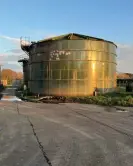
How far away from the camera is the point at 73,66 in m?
29.5

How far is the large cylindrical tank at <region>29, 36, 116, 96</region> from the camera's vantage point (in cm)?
2948

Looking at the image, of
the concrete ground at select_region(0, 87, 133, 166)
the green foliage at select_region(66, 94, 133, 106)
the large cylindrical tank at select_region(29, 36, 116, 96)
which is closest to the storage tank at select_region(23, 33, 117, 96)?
the large cylindrical tank at select_region(29, 36, 116, 96)

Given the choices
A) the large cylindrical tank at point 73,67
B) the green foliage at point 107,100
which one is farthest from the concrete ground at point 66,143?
the large cylindrical tank at point 73,67

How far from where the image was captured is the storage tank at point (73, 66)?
29.5 meters

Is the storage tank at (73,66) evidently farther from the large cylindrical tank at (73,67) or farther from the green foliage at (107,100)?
the green foliage at (107,100)

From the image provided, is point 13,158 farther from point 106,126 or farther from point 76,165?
point 106,126

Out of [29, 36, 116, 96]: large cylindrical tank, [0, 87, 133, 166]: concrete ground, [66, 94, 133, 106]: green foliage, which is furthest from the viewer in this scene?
[29, 36, 116, 96]: large cylindrical tank

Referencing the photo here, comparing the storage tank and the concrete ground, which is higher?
the storage tank

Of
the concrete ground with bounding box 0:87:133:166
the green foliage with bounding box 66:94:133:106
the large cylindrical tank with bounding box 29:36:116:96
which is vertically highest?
the large cylindrical tank with bounding box 29:36:116:96

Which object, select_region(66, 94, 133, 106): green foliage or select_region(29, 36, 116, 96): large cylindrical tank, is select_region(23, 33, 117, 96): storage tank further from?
select_region(66, 94, 133, 106): green foliage

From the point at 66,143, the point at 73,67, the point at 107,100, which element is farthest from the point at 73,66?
the point at 66,143

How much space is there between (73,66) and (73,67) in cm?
10

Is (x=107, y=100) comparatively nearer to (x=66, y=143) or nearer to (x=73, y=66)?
(x=73, y=66)

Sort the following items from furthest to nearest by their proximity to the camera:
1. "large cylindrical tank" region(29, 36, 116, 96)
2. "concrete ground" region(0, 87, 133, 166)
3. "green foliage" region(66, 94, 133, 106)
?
1. "large cylindrical tank" region(29, 36, 116, 96)
2. "green foliage" region(66, 94, 133, 106)
3. "concrete ground" region(0, 87, 133, 166)
